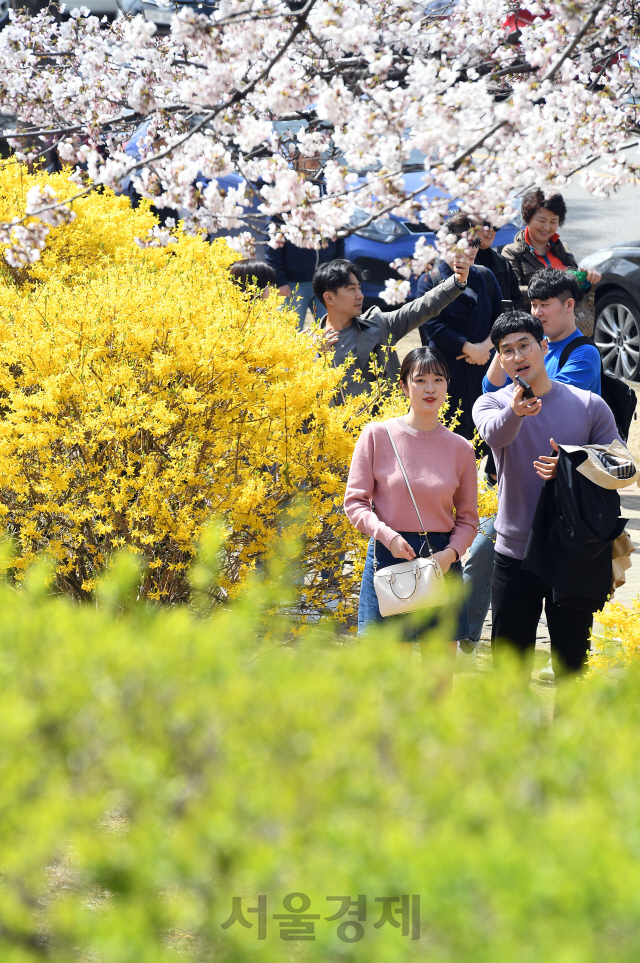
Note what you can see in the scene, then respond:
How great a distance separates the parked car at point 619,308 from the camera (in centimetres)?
1022

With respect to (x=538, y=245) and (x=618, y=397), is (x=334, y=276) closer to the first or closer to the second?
(x=618, y=397)

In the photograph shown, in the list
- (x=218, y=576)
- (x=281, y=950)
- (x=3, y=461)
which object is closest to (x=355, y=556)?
(x=218, y=576)

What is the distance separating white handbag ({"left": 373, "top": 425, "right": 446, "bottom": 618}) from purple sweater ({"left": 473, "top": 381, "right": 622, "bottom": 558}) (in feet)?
1.15

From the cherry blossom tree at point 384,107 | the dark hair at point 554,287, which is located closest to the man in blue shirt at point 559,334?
the dark hair at point 554,287

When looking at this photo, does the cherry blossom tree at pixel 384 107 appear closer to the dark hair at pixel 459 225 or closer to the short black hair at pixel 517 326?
the dark hair at pixel 459 225

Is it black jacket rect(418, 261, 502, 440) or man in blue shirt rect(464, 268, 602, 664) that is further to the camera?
black jacket rect(418, 261, 502, 440)

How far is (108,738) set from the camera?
184cm

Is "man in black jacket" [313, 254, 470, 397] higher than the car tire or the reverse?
higher

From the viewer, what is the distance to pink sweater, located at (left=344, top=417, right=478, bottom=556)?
4105 mm

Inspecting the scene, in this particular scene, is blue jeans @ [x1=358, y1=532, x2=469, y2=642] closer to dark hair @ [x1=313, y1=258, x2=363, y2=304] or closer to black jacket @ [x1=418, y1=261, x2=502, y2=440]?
dark hair @ [x1=313, y1=258, x2=363, y2=304]

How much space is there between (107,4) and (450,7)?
12.5m

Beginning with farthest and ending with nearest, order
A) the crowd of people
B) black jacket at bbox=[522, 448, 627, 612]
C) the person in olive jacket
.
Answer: the person in olive jacket < the crowd of people < black jacket at bbox=[522, 448, 627, 612]

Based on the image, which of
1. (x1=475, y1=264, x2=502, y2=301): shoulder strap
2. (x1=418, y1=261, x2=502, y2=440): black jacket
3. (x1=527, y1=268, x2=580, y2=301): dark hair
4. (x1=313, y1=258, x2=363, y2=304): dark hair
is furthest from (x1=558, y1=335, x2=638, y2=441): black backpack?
(x1=475, y1=264, x2=502, y2=301): shoulder strap

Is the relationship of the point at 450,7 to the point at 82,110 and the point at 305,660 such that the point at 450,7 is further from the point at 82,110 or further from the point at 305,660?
the point at 305,660
